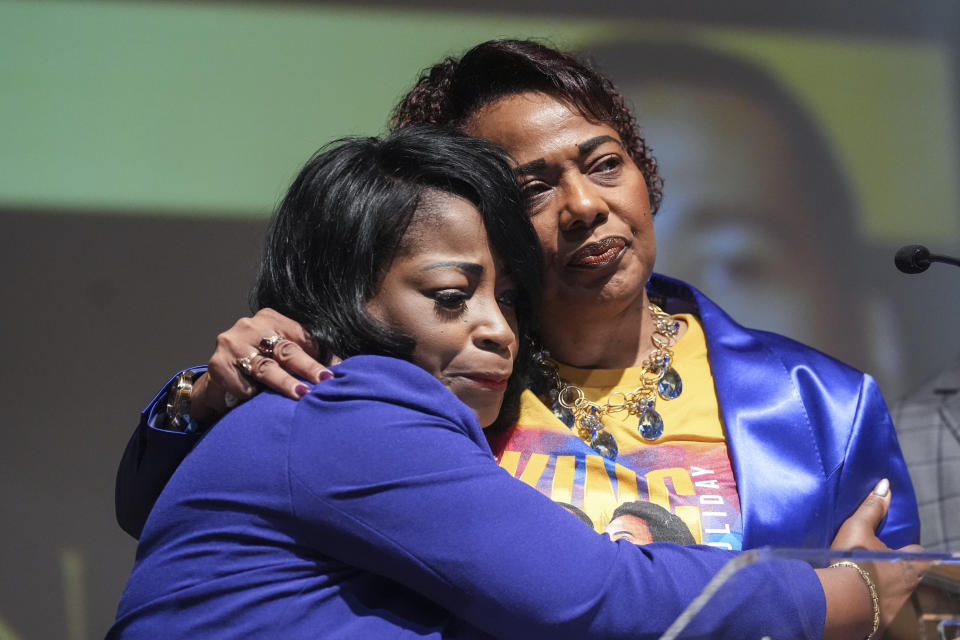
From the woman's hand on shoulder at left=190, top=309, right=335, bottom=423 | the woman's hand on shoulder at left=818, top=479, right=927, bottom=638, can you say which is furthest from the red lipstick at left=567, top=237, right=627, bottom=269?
the woman's hand on shoulder at left=818, top=479, right=927, bottom=638

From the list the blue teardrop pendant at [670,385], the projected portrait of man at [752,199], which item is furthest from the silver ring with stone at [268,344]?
the projected portrait of man at [752,199]

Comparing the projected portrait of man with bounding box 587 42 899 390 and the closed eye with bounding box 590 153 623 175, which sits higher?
the closed eye with bounding box 590 153 623 175

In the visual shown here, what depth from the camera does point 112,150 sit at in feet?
9.04

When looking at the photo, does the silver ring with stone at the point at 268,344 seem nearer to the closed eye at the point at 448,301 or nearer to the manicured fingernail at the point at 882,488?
the closed eye at the point at 448,301

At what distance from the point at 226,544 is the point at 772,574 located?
59 centimetres

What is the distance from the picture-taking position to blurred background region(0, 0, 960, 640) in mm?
2717

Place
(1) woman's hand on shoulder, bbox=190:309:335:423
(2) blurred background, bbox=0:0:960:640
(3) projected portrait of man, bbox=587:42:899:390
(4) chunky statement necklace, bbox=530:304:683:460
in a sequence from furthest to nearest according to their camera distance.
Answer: (3) projected portrait of man, bbox=587:42:899:390
(2) blurred background, bbox=0:0:960:640
(4) chunky statement necklace, bbox=530:304:683:460
(1) woman's hand on shoulder, bbox=190:309:335:423

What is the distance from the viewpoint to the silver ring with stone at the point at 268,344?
140cm

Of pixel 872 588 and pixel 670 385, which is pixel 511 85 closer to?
pixel 670 385

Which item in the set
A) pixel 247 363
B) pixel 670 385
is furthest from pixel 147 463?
pixel 670 385

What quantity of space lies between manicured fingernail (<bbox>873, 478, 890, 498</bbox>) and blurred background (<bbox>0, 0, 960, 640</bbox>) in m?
1.39

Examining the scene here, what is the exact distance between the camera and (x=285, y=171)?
287 cm

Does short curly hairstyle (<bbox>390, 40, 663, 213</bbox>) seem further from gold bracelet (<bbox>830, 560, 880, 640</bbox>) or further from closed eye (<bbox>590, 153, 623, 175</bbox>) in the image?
gold bracelet (<bbox>830, 560, 880, 640</bbox>)

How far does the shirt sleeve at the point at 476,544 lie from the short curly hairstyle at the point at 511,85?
2.62 ft
